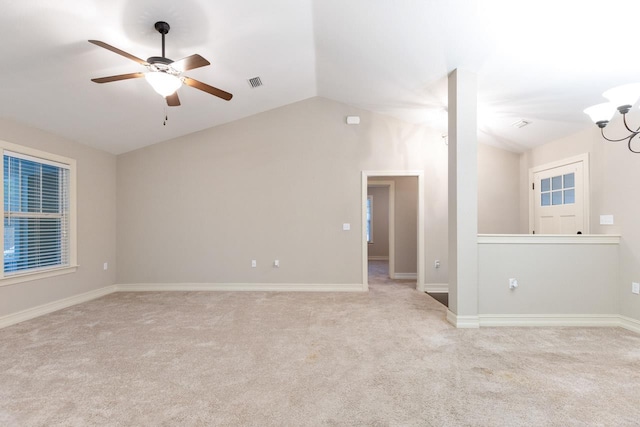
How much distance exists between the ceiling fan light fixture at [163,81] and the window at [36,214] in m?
2.47

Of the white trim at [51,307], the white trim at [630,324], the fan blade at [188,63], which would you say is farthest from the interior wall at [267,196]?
the fan blade at [188,63]

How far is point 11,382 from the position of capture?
2229 mm

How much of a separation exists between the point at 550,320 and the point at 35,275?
20.5ft

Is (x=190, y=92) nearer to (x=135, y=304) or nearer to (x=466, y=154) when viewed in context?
(x=135, y=304)

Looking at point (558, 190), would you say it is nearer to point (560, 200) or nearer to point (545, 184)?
point (560, 200)

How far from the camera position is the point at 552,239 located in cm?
346

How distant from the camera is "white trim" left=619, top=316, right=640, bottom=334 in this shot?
323 centimetres

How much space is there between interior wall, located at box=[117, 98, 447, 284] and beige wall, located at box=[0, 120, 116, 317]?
21 centimetres

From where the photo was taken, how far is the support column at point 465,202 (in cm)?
342

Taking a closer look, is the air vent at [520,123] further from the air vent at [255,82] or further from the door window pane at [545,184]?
the air vent at [255,82]

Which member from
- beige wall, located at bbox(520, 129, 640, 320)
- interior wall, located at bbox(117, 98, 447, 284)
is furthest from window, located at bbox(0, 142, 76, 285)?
beige wall, located at bbox(520, 129, 640, 320)

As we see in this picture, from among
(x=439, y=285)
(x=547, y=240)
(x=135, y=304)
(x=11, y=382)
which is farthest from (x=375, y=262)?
(x=11, y=382)

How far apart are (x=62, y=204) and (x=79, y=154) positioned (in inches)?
30.8

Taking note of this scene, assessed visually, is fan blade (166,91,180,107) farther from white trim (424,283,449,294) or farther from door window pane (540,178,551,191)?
door window pane (540,178,551,191)
